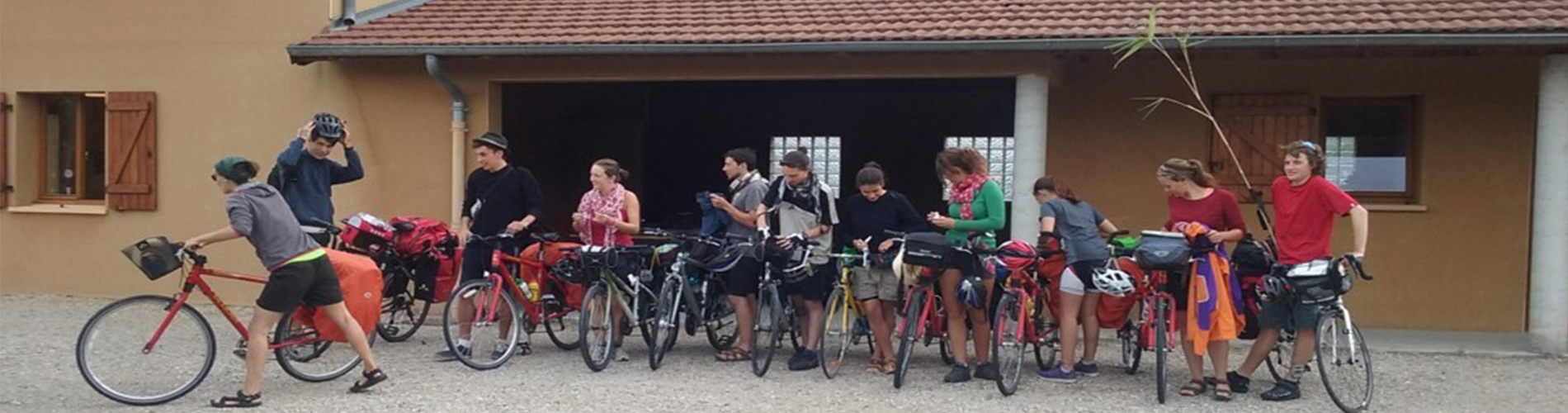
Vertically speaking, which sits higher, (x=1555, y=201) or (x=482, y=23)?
(x=482, y=23)

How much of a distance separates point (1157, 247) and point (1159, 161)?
3535 mm

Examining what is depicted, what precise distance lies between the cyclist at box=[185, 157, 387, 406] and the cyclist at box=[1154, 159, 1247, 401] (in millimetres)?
4371

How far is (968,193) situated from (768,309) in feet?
4.34

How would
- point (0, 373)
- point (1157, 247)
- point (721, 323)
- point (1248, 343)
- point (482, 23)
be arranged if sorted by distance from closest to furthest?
point (1157, 247) → point (0, 373) → point (721, 323) → point (1248, 343) → point (482, 23)

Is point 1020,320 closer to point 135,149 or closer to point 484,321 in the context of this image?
point 484,321

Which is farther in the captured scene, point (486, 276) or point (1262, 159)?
point (1262, 159)

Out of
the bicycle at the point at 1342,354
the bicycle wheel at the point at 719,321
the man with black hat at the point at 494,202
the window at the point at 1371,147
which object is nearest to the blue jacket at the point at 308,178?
the man with black hat at the point at 494,202

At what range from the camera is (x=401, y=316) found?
8797 mm

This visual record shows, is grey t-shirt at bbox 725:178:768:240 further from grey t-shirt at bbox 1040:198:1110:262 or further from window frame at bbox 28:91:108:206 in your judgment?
window frame at bbox 28:91:108:206

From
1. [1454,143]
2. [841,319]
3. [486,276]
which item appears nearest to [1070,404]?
[841,319]

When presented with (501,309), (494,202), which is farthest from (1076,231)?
(494,202)

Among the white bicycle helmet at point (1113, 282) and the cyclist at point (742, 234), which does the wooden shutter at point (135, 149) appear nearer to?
the cyclist at point (742, 234)

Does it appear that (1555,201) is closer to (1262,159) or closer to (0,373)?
(1262,159)

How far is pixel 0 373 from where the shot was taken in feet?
24.5
